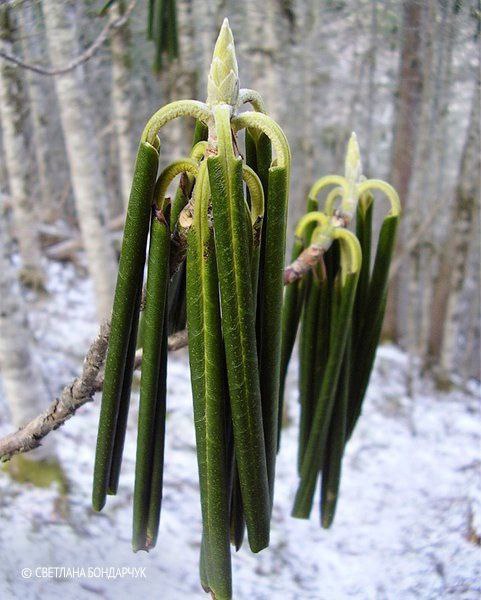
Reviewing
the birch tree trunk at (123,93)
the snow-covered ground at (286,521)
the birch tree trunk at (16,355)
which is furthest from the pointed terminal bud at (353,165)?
the birch tree trunk at (123,93)

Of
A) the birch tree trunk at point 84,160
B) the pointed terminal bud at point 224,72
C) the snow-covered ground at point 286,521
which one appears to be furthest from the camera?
the birch tree trunk at point 84,160

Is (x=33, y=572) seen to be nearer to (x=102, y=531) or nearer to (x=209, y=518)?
(x=102, y=531)

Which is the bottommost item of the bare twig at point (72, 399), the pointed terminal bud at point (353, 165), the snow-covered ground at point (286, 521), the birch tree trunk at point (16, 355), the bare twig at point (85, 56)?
the snow-covered ground at point (286, 521)

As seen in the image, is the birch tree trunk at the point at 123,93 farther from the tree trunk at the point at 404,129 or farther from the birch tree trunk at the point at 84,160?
the tree trunk at the point at 404,129

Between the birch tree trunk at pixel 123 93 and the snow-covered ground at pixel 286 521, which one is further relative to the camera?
the birch tree trunk at pixel 123 93

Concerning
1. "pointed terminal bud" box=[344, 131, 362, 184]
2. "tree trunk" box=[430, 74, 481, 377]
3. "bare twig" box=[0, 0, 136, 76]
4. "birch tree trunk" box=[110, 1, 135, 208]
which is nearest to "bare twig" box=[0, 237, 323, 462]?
"pointed terminal bud" box=[344, 131, 362, 184]

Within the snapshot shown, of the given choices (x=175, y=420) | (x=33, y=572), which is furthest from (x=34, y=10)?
(x=175, y=420)

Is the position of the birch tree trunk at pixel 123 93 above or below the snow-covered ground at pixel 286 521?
above
